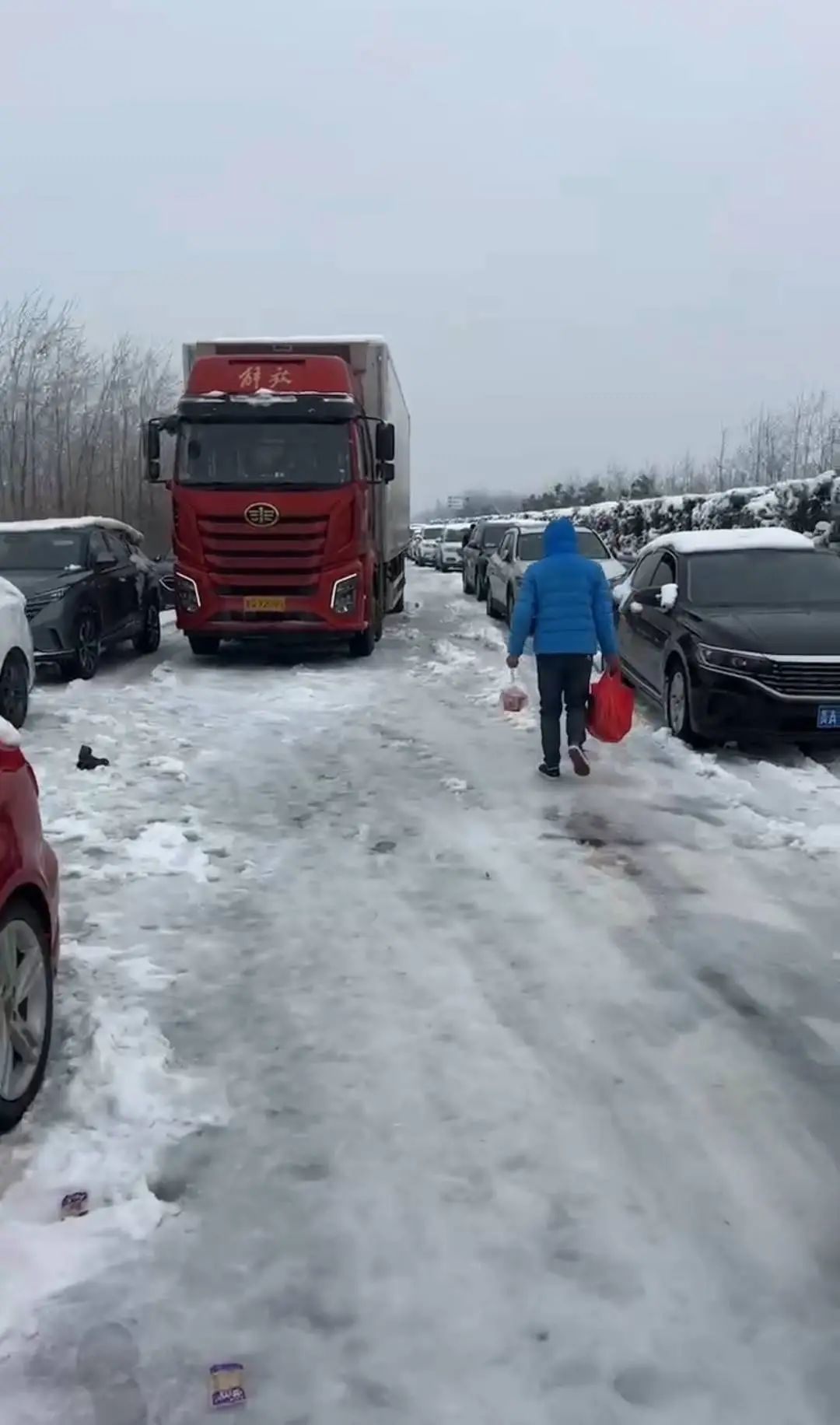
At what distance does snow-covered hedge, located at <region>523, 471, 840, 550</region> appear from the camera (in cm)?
1912

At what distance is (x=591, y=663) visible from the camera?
8.11 m

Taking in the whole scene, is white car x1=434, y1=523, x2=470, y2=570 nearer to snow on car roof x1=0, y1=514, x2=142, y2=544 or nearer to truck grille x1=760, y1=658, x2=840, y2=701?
snow on car roof x1=0, y1=514, x2=142, y2=544

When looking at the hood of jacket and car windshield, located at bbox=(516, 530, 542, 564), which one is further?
car windshield, located at bbox=(516, 530, 542, 564)

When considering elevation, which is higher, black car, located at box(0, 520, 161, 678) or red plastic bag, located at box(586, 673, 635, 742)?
black car, located at box(0, 520, 161, 678)

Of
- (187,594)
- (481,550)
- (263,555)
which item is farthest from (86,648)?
(481,550)

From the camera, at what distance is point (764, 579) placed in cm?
991

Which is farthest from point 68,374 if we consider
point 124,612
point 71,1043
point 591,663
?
point 71,1043

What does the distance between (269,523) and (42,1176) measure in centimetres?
1052

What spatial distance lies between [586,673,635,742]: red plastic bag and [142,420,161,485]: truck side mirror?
757cm

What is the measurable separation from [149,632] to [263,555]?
3.05 meters

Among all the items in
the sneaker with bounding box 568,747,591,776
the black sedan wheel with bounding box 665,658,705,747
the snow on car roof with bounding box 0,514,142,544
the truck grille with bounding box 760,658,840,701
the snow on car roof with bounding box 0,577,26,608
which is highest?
the snow on car roof with bounding box 0,514,142,544

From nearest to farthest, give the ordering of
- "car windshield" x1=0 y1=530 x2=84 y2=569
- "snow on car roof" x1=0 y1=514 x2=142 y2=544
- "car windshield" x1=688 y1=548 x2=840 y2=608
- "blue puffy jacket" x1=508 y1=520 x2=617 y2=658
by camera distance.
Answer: "blue puffy jacket" x1=508 y1=520 x2=617 y2=658 → "car windshield" x1=688 y1=548 x2=840 y2=608 → "car windshield" x1=0 y1=530 x2=84 y2=569 → "snow on car roof" x1=0 y1=514 x2=142 y2=544

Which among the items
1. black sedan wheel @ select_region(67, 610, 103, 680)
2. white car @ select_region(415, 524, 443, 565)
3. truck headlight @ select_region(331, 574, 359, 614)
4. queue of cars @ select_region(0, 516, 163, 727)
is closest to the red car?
queue of cars @ select_region(0, 516, 163, 727)

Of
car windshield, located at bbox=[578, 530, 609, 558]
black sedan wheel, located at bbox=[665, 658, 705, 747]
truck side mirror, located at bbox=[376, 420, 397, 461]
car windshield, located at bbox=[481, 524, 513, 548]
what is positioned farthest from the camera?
car windshield, located at bbox=[481, 524, 513, 548]
